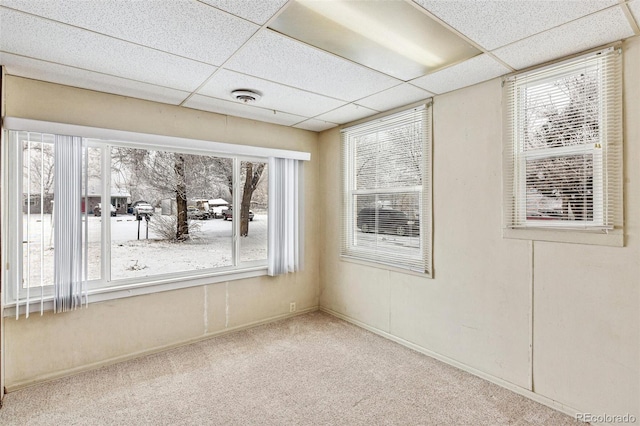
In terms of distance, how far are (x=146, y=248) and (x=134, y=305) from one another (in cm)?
55

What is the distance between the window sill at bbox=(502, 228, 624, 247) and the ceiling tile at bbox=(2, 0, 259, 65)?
7.58 ft

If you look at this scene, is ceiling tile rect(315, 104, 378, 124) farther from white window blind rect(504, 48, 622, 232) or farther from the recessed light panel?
white window blind rect(504, 48, 622, 232)

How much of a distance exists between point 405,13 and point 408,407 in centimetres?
253

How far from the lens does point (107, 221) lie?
2.86 metres

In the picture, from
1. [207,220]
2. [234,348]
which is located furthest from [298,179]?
[234,348]

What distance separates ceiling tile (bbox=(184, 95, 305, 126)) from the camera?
303cm

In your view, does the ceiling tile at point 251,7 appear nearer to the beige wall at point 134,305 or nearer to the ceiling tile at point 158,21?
the ceiling tile at point 158,21

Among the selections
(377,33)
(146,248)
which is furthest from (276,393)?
(377,33)

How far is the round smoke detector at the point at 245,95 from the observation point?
8.94 feet

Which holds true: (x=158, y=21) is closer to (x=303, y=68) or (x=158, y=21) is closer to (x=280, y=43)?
(x=280, y=43)

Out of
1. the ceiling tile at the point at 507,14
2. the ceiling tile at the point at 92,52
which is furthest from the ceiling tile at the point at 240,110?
the ceiling tile at the point at 507,14

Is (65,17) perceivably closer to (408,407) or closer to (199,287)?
(199,287)

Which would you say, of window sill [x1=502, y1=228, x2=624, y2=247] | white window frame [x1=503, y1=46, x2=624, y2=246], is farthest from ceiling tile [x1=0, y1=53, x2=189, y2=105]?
window sill [x1=502, y1=228, x2=624, y2=247]

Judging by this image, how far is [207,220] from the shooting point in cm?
346
